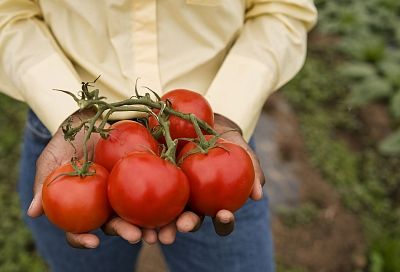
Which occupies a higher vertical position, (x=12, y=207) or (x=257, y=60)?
(x=257, y=60)

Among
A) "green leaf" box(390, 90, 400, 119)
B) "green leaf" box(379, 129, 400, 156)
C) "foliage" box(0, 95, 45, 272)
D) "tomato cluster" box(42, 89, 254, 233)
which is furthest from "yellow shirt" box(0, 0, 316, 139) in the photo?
"green leaf" box(390, 90, 400, 119)

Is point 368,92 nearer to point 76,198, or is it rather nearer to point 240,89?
point 240,89

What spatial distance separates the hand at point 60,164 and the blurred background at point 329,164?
1396 millimetres

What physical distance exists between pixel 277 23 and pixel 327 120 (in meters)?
1.86

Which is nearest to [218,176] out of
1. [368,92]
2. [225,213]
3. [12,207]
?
[225,213]

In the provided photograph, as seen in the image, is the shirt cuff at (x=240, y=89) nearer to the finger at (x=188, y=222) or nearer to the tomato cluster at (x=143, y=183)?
the tomato cluster at (x=143, y=183)

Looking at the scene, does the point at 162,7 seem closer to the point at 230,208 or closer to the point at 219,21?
the point at 219,21

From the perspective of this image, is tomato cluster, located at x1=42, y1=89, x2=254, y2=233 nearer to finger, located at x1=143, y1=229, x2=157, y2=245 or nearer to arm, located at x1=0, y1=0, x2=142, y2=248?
finger, located at x1=143, y1=229, x2=157, y2=245

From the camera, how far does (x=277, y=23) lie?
58.0 inches

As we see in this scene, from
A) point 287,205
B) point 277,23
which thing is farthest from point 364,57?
point 277,23

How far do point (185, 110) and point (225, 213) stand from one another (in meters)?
0.23

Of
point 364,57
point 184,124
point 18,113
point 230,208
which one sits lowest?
point 364,57

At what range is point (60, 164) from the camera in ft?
4.03

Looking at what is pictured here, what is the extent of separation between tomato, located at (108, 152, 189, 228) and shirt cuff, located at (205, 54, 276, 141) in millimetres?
351
